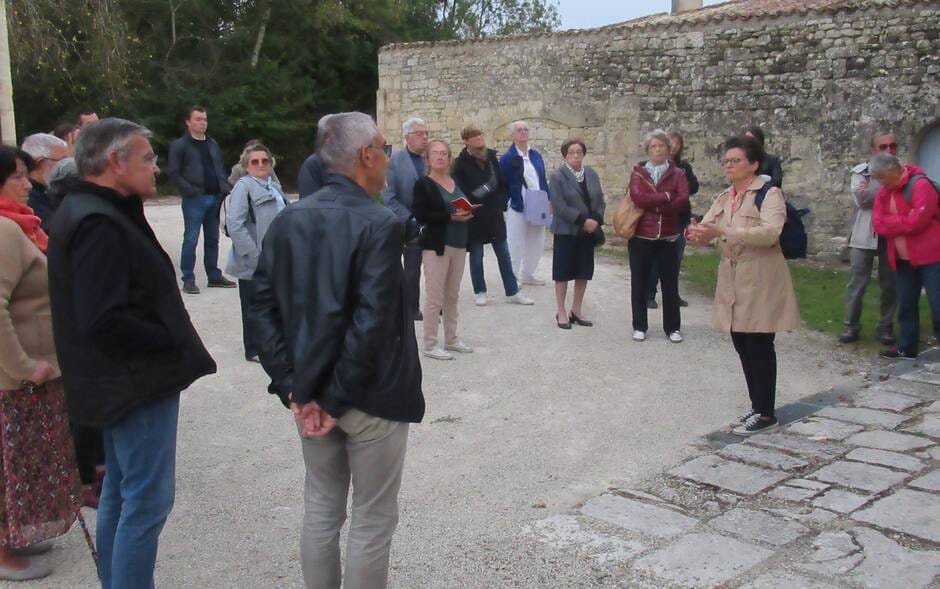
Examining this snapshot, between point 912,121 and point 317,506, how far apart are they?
11.4 m

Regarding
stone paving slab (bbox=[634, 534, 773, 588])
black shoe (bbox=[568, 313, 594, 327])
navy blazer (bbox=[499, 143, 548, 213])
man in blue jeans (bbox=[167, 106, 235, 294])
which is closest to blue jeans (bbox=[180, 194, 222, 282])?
man in blue jeans (bbox=[167, 106, 235, 294])

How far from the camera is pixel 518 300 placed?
9445 millimetres

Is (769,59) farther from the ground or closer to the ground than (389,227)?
farther from the ground

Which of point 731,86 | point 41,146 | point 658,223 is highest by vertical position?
point 731,86

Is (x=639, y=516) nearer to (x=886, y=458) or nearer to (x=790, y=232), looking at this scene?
(x=886, y=458)

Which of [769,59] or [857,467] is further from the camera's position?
[769,59]

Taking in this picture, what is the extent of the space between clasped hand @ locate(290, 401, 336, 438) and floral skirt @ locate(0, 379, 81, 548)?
1.48m

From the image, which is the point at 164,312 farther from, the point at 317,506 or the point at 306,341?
the point at 317,506

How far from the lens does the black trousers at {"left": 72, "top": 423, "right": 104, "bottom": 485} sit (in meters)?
4.23

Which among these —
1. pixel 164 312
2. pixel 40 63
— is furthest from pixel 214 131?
pixel 164 312

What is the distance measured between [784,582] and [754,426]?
2121mm

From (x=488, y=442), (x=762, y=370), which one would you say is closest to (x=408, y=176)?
(x=488, y=442)

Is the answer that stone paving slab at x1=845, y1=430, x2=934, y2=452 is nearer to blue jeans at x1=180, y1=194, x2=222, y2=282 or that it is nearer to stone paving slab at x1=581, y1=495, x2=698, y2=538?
stone paving slab at x1=581, y1=495, x2=698, y2=538

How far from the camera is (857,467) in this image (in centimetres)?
508
